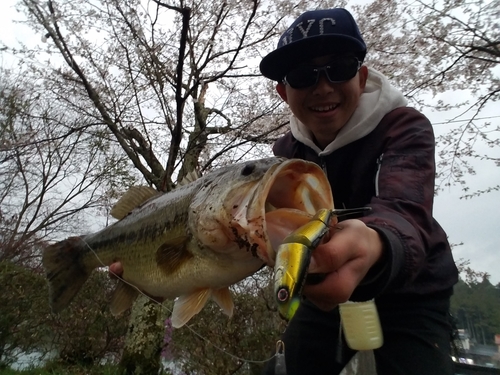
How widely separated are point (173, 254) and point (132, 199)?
121 centimetres

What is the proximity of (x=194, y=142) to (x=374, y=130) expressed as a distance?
6.59 metres

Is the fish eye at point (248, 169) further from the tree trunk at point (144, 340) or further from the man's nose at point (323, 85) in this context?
the tree trunk at point (144, 340)

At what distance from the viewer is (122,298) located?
3.13 meters

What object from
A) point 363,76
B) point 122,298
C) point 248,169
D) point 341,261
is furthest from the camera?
point 122,298

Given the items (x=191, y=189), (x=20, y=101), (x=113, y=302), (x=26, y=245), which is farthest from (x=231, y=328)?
(x=20, y=101)

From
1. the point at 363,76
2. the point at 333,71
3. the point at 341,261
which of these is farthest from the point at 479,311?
the point at 341,261

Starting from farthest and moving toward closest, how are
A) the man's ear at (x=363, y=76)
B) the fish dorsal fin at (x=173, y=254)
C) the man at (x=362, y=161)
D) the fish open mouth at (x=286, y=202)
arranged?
1. the man's ear at (x=363, y=76)
2. the fish dorsal fin at (x=173, y=254)
3. the man at (x=362, y=161)
4. the fish open mouth at (x=286, y=202)

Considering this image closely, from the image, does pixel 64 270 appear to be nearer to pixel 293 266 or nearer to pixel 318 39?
pixel 318 39

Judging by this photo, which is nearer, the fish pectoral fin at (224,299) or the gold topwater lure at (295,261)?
the gold topwater lure at (295,261)

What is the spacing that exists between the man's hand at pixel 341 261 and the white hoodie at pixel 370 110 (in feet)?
4.18

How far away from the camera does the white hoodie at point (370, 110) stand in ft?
7.49

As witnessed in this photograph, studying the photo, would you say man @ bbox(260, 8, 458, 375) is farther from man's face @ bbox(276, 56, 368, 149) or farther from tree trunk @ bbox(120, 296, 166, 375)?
tree trunk @ bbox(120, 296, 166, 375)

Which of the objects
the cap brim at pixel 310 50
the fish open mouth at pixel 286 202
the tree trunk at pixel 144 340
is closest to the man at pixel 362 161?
the cap brim at pixel 310 50

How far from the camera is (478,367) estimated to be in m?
4.19
